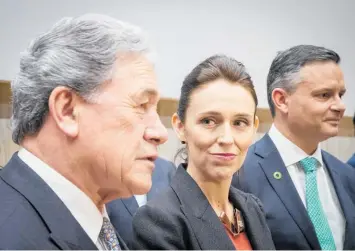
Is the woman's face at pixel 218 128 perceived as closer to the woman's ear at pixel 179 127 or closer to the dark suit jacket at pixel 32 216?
the woman's ear at pixel 179 127

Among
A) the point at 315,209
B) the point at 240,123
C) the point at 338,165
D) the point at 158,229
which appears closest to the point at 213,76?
the point at 240,123

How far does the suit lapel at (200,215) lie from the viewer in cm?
89

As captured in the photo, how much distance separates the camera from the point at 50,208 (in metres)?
0.69

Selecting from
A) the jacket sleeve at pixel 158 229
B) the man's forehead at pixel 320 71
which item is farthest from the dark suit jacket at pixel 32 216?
the man's forehead at pixel 320 71

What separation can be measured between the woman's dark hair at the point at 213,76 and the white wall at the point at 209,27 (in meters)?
0.13

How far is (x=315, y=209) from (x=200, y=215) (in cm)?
39

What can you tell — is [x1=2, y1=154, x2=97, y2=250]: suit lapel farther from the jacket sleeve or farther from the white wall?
the white wall

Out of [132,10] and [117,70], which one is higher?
[132,10]

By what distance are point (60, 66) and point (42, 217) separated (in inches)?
8.7

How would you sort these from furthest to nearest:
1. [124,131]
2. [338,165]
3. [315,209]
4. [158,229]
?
[338,165] → [315,209] → [158,229] → [124,131]

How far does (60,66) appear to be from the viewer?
72 cm

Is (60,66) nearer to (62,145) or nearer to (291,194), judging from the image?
(62,145)

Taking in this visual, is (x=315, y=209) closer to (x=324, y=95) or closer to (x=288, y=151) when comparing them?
(x=288, y=151)

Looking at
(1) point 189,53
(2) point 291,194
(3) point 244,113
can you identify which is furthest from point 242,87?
(2) point 291,194
